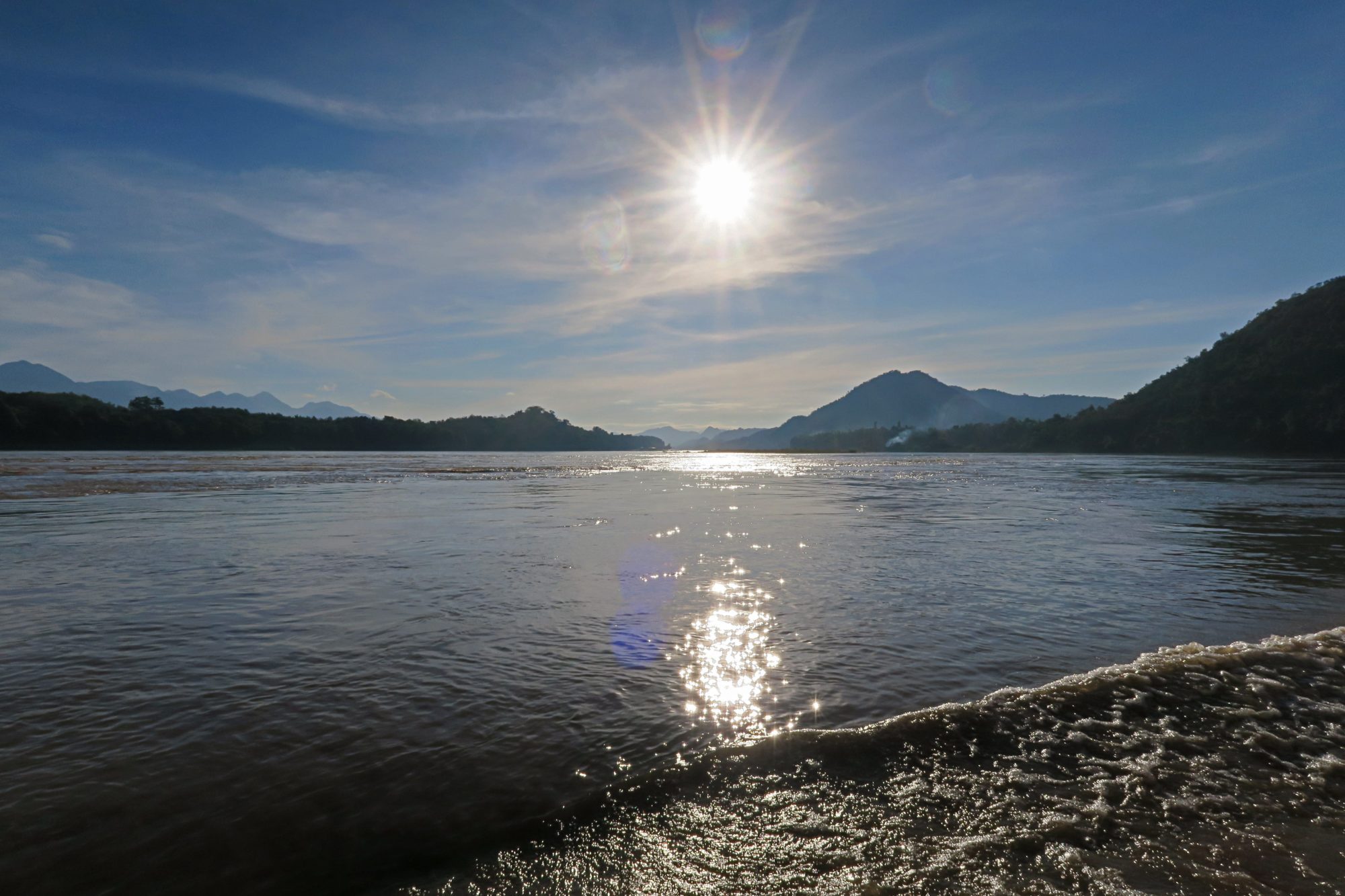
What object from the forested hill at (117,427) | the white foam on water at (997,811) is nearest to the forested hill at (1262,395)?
the white foam on water at (997,811)

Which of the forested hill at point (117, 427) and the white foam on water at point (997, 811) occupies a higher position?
the forested hill at point (117, 427)

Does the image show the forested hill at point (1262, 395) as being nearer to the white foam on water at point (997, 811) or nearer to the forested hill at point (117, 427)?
the white foam on water at point (997, 811)

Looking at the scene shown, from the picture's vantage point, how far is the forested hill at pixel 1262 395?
137750mm

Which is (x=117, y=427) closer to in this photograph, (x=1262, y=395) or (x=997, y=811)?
(x=997, y=811)

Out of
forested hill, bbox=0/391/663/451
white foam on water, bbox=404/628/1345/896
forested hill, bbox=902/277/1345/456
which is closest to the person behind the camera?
white foam on water, bbox=404/628/1345/896

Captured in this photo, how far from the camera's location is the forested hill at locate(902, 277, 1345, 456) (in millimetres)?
137750

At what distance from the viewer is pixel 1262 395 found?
14762cm

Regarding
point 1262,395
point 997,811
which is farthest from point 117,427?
point 1262,395

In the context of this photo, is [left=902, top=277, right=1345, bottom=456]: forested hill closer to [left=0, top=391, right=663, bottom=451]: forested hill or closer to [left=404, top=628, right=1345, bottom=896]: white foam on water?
[left=404, top=628, right=1345, bottom=896]: white foam on water

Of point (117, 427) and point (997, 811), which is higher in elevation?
point (117, 427)

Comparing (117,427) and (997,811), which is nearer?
(997,811)

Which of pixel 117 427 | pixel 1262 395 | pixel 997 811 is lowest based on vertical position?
pixel 997 811

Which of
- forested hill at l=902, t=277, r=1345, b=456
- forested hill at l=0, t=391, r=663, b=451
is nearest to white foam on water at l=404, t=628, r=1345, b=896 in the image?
forested hill at l=0, t=391, r=663, b=451

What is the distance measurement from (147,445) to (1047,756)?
192478 millimetres
